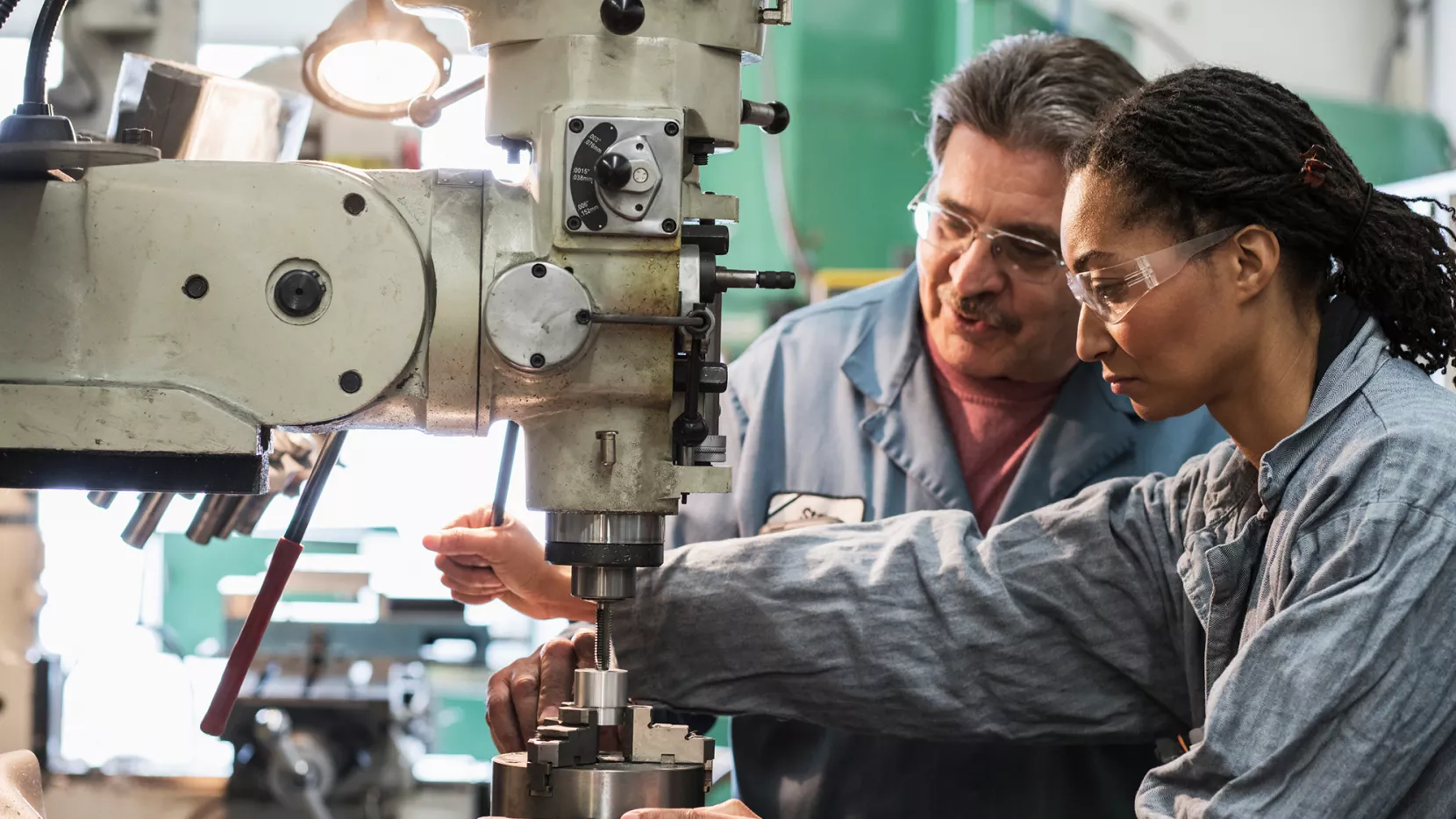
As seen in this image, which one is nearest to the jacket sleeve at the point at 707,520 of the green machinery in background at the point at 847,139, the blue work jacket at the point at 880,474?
the blue work jacket at the point at 880,474

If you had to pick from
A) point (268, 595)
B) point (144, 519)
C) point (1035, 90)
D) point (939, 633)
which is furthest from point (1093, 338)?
point (144, 519)

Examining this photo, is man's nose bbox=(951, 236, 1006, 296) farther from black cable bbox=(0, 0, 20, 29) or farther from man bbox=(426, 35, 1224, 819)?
black cable bbox=(0, 0, 20, 29)

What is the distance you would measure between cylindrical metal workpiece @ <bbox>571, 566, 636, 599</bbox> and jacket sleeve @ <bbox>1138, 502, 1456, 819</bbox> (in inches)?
16.9

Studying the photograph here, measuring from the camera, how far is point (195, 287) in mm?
956

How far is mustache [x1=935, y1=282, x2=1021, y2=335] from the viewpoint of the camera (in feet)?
5.28

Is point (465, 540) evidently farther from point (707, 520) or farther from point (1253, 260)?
point (1253, 260)

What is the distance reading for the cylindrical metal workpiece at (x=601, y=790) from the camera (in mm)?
998

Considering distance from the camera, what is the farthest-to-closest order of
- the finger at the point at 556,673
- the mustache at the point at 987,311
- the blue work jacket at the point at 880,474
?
the mustache at the point at 987,311 < the blue work jacket at the point at 880,474 < the finger at the point at 556,673

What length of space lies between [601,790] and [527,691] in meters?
0.32

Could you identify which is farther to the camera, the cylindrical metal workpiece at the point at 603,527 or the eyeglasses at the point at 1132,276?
the eyeglasses at the point at 1132,276

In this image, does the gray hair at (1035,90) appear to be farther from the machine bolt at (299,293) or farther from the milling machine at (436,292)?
the machine bolt at (299,293)

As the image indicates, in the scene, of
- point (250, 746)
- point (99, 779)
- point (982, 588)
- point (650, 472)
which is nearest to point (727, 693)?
point (982, 588)

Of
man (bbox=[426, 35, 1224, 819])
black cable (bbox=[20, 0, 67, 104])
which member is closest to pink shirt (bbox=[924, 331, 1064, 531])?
man (bbox=[426, 35, 1224, 819])

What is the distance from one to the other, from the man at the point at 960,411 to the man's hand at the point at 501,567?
0.14 feet
